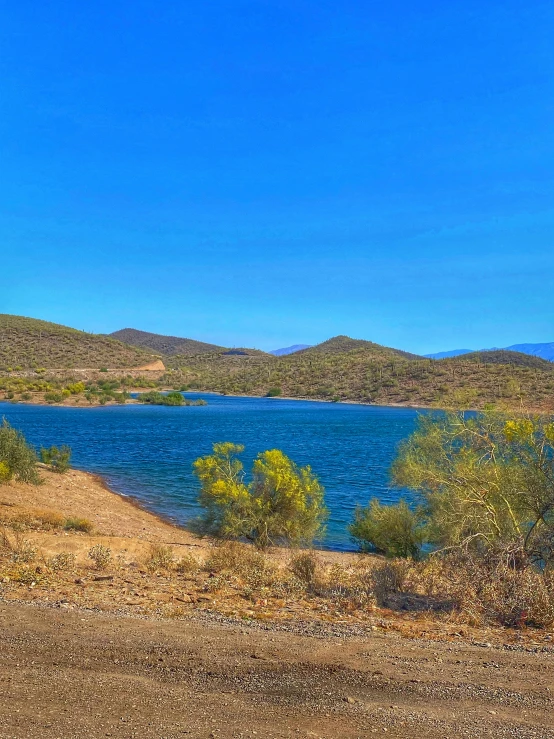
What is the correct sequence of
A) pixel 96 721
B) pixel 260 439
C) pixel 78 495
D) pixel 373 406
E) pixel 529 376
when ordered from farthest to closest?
pixel 373 406 < pixel 529 376 < pixel 260 439 < pixel 78 495 < pixel 96 721

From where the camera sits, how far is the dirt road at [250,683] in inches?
197

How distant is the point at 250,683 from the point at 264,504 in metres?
12.8

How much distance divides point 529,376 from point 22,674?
95.4 metres

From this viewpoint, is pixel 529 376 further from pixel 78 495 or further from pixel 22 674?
pixel 22 674

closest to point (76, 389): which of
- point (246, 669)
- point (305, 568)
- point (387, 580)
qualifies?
point (305, 568)

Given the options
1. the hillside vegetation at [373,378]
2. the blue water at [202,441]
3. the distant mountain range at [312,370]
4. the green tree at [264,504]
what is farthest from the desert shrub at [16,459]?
the distant mountain range at [312,370]

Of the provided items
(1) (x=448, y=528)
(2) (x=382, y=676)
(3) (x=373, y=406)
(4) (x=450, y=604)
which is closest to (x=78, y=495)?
(1) (x=448, y=528)

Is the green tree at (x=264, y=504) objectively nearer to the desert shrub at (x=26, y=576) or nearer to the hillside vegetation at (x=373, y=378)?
the desert shrub at (x=26, y=576)

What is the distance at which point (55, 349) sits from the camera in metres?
122

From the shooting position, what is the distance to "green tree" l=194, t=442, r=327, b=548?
18.4m

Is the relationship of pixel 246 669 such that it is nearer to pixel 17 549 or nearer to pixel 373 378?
pixel 17 549

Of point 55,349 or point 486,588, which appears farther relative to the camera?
point 55,349

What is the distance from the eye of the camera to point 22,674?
5.91m

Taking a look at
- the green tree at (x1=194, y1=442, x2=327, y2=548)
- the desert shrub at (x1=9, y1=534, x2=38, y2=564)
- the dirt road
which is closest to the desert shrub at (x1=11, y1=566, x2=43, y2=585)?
the desert shrub at (x1=9, y1=534, x2=38, y2=564)
